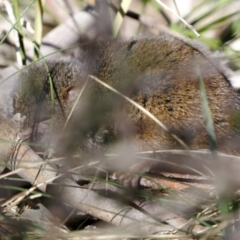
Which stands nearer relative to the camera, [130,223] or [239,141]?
[130,223]

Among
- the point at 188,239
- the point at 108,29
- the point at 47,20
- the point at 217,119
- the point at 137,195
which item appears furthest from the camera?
the point at 47,20

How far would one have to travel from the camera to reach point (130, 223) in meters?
2.42

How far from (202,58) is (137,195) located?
0.94 metres

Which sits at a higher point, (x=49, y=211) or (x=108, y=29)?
(x=108, y=29)

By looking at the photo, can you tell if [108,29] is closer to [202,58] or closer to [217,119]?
[202,58]

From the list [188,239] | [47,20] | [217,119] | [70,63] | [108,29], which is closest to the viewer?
[188,239]

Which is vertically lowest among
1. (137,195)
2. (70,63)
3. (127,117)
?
(137,195)

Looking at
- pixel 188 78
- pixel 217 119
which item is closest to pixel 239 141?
pixel 217 119

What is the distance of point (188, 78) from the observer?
298 centimetres

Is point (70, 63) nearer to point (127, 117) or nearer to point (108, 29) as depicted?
point (127, 117)

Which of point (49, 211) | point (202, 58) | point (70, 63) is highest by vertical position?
point (202, 58)

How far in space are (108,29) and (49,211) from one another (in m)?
1.64

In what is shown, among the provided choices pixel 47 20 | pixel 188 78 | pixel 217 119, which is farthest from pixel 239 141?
pixel 47 20

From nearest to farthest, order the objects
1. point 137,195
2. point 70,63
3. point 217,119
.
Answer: point 137,195
point 217,119
point 70,63
